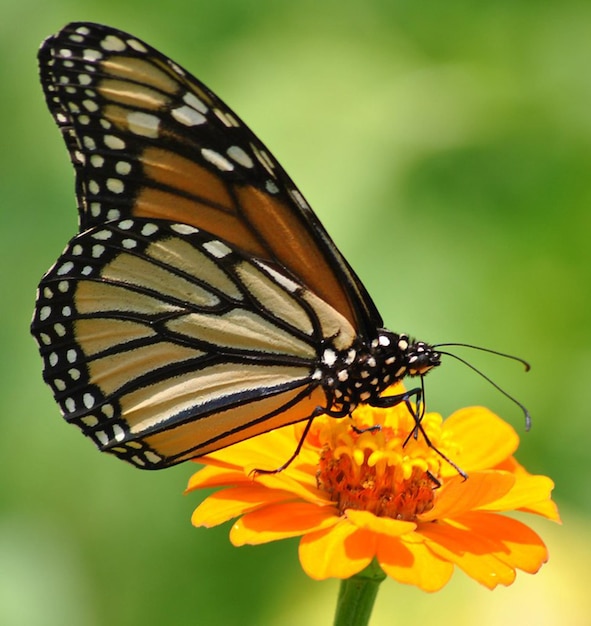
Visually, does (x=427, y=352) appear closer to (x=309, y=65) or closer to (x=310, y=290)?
(x=310, y=290)

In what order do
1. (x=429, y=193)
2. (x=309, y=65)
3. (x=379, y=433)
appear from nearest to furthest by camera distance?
(x=379, y=433) < (x=429, y=193) < (x=309, y=65)

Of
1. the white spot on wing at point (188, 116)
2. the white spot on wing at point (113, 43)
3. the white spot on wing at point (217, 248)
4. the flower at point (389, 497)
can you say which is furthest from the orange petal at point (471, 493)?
the white spot on wing at point (113, 43)

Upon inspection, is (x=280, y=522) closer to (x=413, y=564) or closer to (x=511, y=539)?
(x=413, y=564)

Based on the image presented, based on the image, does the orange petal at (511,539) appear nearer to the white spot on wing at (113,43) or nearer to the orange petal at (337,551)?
the orange petal at (337,551)

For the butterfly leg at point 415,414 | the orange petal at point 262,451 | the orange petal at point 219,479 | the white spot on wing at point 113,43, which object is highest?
the white spot on wing at point 113,43

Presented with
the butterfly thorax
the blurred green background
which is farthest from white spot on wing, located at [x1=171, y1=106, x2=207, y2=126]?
the blurred green background

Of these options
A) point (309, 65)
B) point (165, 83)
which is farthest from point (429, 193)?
point (165, 83)

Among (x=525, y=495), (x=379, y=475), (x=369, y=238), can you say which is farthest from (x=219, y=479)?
(x=369, y=238)
